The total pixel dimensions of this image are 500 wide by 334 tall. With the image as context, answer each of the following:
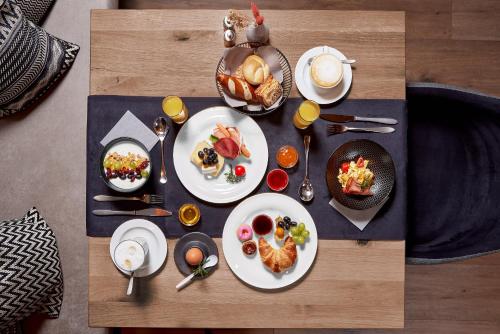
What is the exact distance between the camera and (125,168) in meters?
1.57

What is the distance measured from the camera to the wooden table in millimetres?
1589

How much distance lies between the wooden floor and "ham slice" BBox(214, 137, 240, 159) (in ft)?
4.12

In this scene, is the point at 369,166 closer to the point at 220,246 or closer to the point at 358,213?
the point at 358,213

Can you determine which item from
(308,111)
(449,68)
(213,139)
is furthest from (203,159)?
(449,68)

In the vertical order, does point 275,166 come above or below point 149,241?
above

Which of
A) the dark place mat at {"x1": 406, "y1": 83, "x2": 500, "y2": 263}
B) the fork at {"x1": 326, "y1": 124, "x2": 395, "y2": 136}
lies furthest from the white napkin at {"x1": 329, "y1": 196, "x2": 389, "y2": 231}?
the dark place mat at {"x1": 406, "y1": 83, "x2": 500, "y2": 263}

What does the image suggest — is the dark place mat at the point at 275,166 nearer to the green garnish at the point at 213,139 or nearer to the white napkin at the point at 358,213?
the white napkin at the point at 358,213

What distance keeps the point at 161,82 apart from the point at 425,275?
71.9 inches

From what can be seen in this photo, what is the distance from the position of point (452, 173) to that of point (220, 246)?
1065 millimetres

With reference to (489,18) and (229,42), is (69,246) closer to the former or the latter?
(229,42)

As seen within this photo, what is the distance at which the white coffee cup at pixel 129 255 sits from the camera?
1512 mm

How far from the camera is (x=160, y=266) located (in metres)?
1.58

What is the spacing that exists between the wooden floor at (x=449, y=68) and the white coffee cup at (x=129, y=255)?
4.02 ft

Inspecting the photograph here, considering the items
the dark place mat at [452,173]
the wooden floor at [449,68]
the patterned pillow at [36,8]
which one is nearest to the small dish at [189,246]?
the dark place mat at [452,173]
